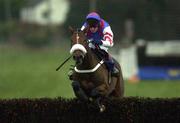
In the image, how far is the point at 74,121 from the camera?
36.2ft

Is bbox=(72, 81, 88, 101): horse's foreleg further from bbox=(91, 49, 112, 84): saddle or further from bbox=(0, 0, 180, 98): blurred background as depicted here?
bbox=(0, 0, 180, 98): blurred background

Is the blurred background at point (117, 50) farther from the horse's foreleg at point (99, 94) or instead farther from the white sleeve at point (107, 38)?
the horse's foreleg at point (99, 94)

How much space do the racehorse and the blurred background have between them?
43.5 feet

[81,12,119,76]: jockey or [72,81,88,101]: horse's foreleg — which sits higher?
[81,12,119,76]: jockey

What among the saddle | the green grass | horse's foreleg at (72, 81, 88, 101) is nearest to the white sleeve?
the saddle

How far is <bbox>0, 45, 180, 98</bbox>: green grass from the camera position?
26.3 meters

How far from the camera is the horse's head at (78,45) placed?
10.4m

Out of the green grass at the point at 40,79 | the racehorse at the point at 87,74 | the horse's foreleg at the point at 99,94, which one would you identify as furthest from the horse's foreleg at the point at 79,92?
the green grass at the point at 40,79

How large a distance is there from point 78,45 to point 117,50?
2170 cm

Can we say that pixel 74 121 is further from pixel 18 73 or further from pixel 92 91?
pixel 18 73

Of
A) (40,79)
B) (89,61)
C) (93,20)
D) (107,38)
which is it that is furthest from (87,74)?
(40,79)

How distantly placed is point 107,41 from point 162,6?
70.6 ft

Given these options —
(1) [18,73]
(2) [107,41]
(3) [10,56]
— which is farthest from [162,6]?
(2) [107,41]

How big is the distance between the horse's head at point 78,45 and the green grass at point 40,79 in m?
13.9
